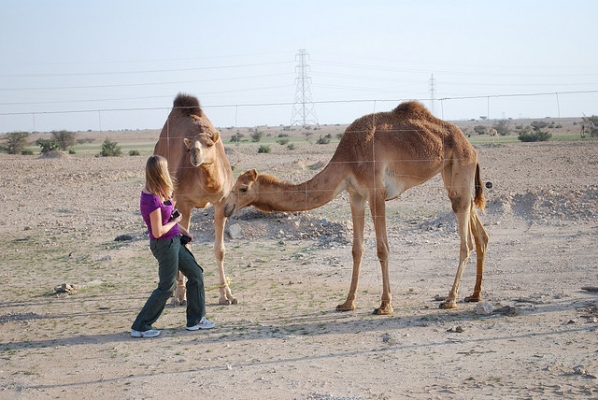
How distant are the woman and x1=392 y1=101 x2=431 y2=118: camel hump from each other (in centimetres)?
329

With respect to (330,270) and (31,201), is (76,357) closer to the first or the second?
(330,270)

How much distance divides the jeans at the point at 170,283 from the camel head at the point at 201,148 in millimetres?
1113

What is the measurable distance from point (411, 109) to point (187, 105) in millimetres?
3863

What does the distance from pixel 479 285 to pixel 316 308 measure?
2161mm

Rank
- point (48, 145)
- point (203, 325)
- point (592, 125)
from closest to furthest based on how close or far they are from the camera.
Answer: point (203, 325), point (592, 125), point (48, 145)

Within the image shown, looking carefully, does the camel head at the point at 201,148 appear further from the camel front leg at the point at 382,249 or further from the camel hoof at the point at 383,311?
the camel hoof at the point at 383,311

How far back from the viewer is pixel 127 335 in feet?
27.3

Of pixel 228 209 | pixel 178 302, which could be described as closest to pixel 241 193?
pixel 228 209

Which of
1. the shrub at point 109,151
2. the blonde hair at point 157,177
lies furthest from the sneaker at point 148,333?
the shrub at point 109,151

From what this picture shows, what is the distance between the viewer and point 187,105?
11281 millimetres

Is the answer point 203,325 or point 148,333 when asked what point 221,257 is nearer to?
point 203,325

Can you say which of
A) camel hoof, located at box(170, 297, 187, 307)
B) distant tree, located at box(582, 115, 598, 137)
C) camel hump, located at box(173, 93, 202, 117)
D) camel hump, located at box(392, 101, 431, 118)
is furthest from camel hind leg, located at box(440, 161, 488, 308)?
distant tree, located at box(582, 115, 598, 137)

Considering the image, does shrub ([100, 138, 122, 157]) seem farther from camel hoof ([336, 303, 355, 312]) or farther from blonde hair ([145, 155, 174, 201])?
blonde hair ([145, 155, 174, 201])

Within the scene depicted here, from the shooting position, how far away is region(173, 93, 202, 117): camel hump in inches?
436
